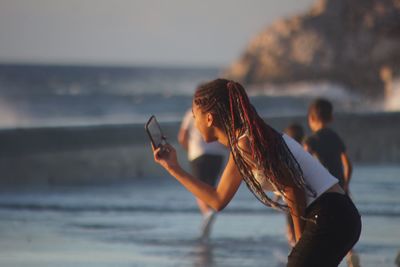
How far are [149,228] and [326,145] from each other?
3.26m

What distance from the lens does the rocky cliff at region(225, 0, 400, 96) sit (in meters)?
73.9

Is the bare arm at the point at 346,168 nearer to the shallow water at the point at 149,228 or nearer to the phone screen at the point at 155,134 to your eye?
the shallow water at the point at 149,228

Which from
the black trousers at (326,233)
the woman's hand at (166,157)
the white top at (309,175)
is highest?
the woman's hand at (166,157)

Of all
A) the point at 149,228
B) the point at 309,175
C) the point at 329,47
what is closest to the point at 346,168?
the point at 149,228

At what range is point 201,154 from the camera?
37.7ft

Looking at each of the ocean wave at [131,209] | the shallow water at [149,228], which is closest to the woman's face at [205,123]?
the shallow water at [149,228]

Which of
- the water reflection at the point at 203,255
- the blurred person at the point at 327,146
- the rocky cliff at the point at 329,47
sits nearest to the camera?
the blurred person at the point at 327,146

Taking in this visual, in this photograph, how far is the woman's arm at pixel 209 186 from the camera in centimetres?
549

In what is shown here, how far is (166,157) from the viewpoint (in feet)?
18.2

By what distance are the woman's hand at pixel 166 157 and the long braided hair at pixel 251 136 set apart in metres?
0.26

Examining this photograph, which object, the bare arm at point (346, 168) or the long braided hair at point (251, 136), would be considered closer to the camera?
the long braided hair at point (251, 136)

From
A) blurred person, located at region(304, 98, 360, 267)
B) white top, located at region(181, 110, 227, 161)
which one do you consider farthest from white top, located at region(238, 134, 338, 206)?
white top, located at region(181, 110, 227, 161)

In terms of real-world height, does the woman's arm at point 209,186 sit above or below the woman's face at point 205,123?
below

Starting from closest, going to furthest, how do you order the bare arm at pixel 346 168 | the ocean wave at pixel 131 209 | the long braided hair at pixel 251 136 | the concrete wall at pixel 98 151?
the long braided hair at pixel 251 136 → the bare arm at pixel 346 168 → the ocean wave at pixel 131 209 → the concrete wall at pixel 98 151
